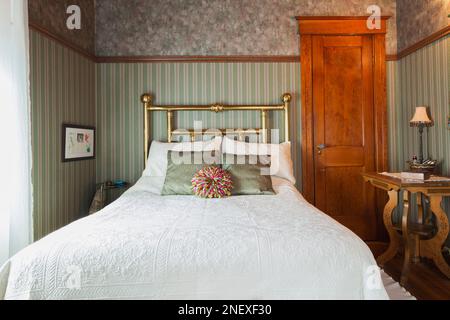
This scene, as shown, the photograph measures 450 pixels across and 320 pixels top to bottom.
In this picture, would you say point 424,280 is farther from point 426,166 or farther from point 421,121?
point 421,121

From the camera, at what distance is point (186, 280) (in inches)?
48.1

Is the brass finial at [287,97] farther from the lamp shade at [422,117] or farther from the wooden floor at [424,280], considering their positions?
the wooden floor at [424,280]

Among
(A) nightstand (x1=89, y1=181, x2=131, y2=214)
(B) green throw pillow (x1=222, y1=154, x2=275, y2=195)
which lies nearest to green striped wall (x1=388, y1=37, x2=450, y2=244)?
(B) green throw pillow (x1=222, y1=154, x2=275, y2=195)

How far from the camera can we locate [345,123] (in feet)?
11.0

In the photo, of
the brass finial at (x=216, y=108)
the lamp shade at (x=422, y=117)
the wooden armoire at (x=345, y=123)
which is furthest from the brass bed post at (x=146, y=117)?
the lamp shade at (x=422, y=117)

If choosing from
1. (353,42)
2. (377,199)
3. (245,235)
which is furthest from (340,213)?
(245,235)

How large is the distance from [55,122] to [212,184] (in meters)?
1.41

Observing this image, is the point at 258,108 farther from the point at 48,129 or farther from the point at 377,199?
the point at 48,129

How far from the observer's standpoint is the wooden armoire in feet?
11.0

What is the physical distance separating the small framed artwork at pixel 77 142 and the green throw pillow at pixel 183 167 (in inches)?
34.7

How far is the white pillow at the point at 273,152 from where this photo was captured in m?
2.90

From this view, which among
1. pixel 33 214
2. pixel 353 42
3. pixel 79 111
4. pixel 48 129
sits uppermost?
pixel 353 42

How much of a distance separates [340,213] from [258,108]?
140 cm

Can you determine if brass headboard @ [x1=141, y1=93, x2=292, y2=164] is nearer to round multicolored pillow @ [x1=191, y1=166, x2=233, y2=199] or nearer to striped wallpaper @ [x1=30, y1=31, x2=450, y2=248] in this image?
striped wallpaper @ [x1=30, y1=31, x2=450, y2=248]
